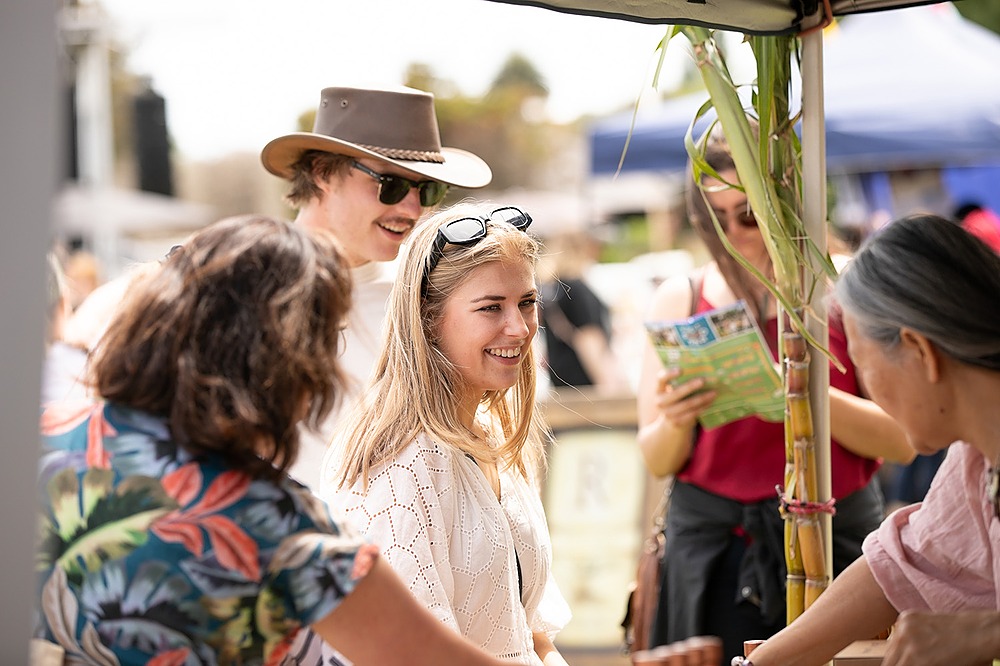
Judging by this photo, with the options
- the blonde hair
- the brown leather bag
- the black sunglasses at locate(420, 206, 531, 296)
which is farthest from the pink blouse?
the brown leather bag

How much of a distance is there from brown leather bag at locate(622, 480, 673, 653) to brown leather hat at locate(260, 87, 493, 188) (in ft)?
3.74

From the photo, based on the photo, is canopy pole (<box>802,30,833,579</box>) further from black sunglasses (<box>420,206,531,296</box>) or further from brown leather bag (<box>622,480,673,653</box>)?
brown leather bag (<box>622,480,673,653</box>)

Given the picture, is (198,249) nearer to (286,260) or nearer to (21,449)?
(286,260)

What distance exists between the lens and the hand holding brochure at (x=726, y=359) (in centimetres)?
263

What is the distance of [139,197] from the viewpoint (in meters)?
19.2

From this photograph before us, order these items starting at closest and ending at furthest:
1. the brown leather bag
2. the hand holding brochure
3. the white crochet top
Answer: the white crochet top
the hand holding brochure
the brown leather bag

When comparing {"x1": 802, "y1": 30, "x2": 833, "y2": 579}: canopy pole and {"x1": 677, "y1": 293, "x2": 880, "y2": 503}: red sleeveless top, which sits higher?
{"x1": 802, "y1": 30, "x2": 833, "y2": 579}: canopy pole

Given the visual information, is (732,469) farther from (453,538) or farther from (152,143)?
(152,143)

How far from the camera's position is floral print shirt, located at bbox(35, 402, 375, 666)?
1.38 metres

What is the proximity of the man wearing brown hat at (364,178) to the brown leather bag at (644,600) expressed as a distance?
38.4 inches

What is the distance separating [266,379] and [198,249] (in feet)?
0.67

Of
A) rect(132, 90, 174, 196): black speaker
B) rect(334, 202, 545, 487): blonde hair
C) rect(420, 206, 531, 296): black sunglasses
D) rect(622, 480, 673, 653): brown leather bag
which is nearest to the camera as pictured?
rect(334, 202, 545, 487): blonde hair

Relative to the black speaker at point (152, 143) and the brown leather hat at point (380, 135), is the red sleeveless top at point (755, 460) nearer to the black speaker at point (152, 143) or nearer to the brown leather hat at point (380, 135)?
the brown leather hat at point (380, 135)

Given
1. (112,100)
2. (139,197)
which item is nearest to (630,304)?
(139,197)
